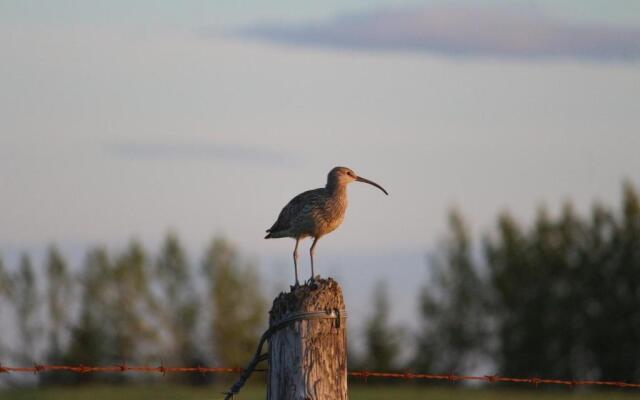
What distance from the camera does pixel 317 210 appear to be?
46.4 feet

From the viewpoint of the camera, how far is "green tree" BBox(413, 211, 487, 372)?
94.2 m

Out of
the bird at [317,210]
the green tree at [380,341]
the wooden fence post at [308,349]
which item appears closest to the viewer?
the wooden fence post at [308,349]

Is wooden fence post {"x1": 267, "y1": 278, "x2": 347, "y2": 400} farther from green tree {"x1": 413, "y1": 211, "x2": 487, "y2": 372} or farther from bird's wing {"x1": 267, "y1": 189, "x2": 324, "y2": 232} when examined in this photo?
green tree {"x1": 413, "y1": 211, "x2": 487, "y2": 372}

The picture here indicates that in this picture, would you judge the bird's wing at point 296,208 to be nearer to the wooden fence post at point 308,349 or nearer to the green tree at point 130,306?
the wooden fence post at point 308,349

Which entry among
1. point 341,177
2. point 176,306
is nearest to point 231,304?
point 176,306

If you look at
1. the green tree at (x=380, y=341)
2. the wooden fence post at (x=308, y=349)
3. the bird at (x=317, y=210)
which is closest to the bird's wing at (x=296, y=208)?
the bird at (x=317, y=210)

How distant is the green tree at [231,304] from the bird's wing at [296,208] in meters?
75.7

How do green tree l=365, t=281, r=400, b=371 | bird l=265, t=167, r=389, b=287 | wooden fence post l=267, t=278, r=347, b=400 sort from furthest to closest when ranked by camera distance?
green tree l=365, t=281, r=400, b=371
bird l=265, t=167, r=389, b=287
wooden fence post l=267, t=278, r=347, b=400

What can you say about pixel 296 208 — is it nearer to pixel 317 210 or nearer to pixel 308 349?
pixel 317 210

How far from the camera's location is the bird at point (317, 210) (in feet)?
46.4

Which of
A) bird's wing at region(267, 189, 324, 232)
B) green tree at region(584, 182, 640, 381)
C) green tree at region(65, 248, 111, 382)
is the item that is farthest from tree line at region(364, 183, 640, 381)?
bird's wing at region(267, 189, 324, 232)

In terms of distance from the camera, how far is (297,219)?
46.7 ft

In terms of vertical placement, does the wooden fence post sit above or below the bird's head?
below

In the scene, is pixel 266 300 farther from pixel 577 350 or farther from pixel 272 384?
pixel 272 384
